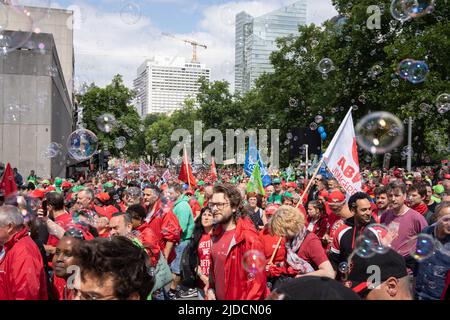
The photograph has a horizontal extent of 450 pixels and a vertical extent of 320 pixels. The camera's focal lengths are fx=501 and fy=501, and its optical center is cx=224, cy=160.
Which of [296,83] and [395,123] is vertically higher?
[296,83]

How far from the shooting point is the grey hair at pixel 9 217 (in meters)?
3.64

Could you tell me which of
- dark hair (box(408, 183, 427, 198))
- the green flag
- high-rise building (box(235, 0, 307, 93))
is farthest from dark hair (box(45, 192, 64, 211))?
high-rise building (box(235, 0, 307, 93))

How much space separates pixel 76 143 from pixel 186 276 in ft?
31.4

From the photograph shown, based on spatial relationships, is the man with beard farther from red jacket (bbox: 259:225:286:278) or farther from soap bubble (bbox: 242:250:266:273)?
soap bubble (bbox: 242:250:266:273)

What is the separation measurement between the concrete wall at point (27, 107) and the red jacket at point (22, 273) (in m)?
15.9

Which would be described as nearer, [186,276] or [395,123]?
[186,276]

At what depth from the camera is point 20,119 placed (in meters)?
18.6

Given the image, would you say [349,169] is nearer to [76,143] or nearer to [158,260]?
[158,260]

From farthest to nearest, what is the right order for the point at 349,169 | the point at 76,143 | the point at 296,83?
the point at 296,83 < the point at 76,143 < the point at 349,169

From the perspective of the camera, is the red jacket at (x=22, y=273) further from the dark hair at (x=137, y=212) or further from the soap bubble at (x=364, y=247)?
the soap bubble at (x=364, y=247)

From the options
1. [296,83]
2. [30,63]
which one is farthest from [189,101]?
[30,63]

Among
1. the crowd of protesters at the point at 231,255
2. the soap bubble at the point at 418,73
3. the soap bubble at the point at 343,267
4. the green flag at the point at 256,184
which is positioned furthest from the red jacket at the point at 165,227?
the soap bubble at the point at 418,73

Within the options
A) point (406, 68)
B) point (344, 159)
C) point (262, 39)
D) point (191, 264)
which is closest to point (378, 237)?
point (191, 264)

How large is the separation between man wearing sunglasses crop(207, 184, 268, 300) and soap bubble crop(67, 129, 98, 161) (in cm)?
945
